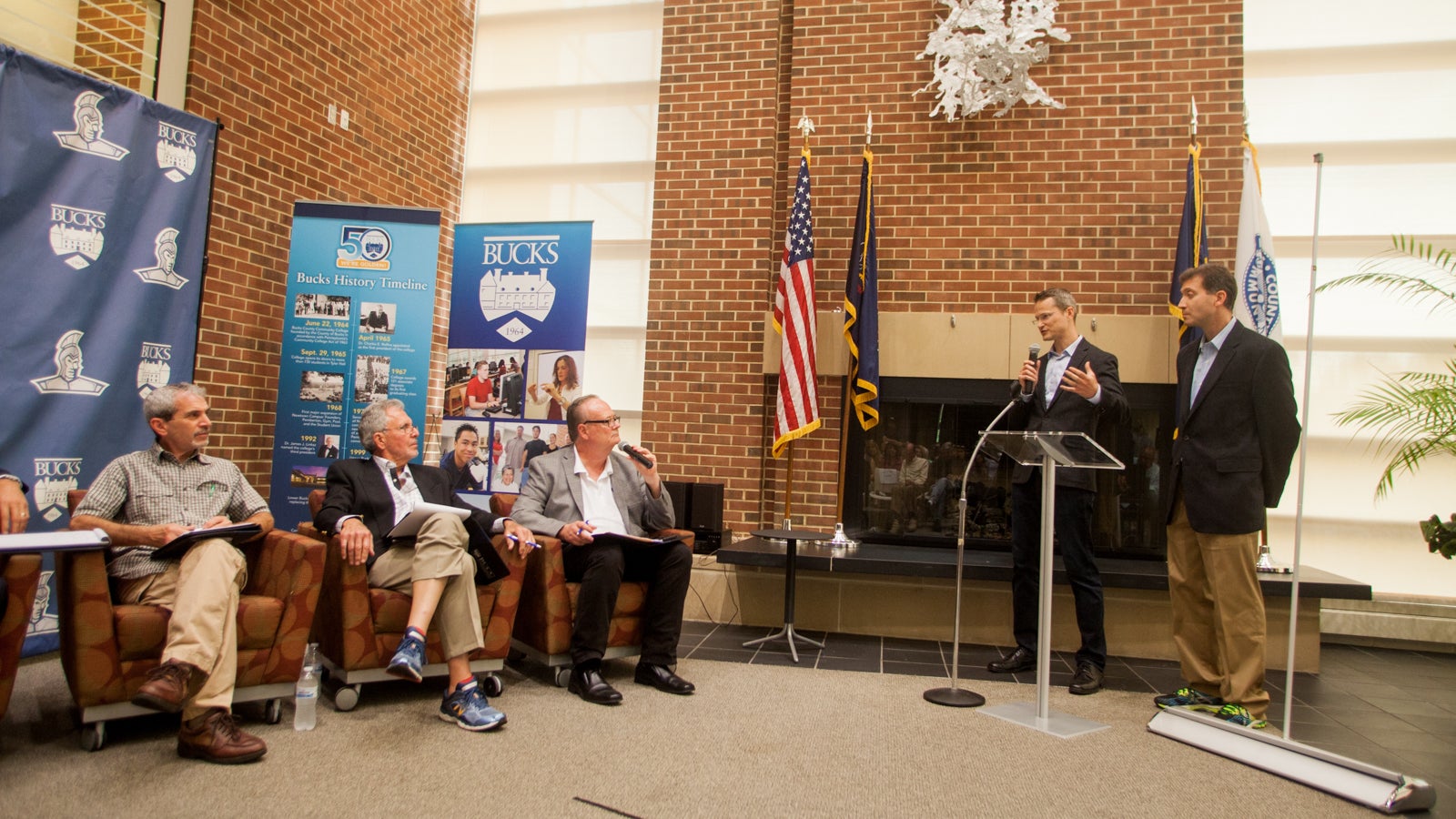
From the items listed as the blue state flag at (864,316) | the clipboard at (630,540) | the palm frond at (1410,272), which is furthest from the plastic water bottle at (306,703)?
the palm frond at (1410,272)

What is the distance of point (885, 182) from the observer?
514 centimetres

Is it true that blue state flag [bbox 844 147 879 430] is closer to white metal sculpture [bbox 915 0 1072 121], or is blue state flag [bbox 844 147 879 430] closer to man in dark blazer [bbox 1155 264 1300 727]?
white metal sculpture [bbox 915 0 1072 121]

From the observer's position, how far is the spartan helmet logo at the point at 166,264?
3.84 meters

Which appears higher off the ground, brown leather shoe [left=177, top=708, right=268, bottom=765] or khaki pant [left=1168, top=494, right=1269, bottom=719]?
khaki pant [left=1168, top=494, right=1269, bottom=719]

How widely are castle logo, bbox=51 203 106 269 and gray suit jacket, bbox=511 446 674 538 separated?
202 centimetres

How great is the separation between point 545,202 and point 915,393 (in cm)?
293

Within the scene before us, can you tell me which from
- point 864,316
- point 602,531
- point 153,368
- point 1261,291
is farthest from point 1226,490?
point 153,368

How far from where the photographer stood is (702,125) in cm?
534

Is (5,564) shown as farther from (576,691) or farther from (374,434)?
(576,691)

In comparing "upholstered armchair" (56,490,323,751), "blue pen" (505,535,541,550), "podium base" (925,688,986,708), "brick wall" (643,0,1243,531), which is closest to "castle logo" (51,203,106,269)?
"upholstered armchair" (56,490,323,751)

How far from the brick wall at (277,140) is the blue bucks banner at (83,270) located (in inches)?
17.3

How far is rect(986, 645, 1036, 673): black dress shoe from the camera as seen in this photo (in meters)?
3.89

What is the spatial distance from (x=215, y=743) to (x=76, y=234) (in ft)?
7.66

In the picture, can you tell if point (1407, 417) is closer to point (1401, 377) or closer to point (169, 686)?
point (1401, 377)
